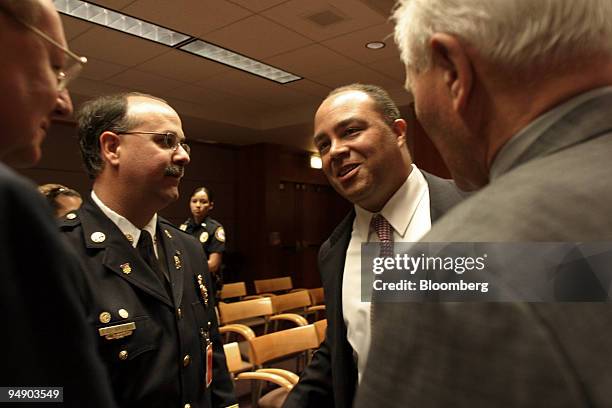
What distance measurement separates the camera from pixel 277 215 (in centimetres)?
789

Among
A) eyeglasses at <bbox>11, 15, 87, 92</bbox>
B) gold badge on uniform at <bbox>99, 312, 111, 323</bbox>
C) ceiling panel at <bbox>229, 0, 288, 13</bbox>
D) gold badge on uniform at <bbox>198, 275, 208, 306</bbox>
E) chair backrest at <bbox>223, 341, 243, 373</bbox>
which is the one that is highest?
ceiling panel at <bbox>229, 0, 288, 13</bbox>

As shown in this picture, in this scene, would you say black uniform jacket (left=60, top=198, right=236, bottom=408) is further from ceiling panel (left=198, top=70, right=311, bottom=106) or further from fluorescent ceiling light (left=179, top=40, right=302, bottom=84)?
ceiling panel (left=198, top=70, right=311, bottom=106)

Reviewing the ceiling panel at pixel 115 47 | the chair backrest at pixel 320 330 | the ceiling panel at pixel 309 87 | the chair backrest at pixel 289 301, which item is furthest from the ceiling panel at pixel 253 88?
the chair backrest at pixel 320 330

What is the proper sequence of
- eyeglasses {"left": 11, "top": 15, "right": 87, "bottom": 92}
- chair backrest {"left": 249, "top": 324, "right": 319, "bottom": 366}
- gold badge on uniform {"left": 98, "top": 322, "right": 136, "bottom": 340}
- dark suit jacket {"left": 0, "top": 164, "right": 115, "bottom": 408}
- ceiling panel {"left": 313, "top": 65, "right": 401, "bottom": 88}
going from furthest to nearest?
ceiling panel {"left": 313, "top": 65, "right": 401, "bottom": 88}, chair backrest {"left": 249, "top": 324, "right": 319, "bottom": 366}, gold badge on uniform {"left": 98, "top": 322, "right": 136, "bottom": 340}, eyeglasses {"left": 11, "top": 15, "right": 87, "bottom": 92}, dark suit jacket {"left": 0, "top": 164, "right": 115, "bottom": 408}

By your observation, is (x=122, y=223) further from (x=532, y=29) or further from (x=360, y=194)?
(x=532, y=29)

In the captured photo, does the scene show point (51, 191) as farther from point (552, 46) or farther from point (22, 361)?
point (552, 46)

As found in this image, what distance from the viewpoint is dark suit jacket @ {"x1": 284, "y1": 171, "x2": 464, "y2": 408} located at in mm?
1207

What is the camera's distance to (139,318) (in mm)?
1131

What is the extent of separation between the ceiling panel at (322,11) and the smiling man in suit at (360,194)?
2.16 meters

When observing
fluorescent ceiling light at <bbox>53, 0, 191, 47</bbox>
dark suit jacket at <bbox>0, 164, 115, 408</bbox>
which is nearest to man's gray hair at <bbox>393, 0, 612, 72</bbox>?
dark suit jacket at <bbox>0, 164, 115, 408</bbox>

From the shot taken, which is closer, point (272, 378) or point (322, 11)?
point (272, 378)

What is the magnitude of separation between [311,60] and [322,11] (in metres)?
1.01

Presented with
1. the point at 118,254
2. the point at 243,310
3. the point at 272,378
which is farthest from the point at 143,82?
the point at 118,254

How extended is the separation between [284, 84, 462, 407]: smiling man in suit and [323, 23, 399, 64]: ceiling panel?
246 cm
